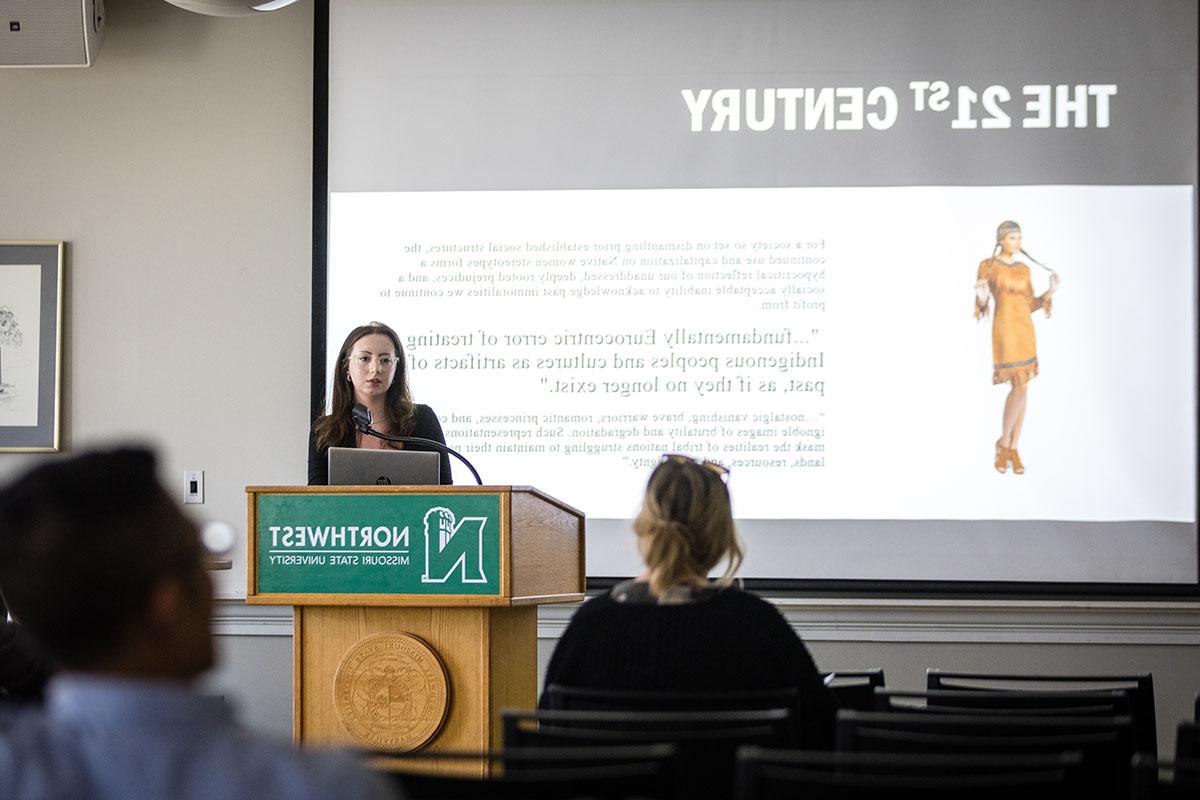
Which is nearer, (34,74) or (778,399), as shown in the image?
(778,399)

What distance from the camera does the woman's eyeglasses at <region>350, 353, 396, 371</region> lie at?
13.3 feet

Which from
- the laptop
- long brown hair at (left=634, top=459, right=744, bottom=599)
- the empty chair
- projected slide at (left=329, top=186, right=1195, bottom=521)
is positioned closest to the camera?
the empty chair

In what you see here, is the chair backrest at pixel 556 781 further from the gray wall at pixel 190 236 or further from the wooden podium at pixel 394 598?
the gray wall at pixel 190 236

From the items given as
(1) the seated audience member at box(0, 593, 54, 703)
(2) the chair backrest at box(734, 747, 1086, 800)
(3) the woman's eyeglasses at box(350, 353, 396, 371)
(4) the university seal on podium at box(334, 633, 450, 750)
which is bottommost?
(4) the university seal on podium at box(334, 633, 450, 750)

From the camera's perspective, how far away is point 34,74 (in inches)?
202

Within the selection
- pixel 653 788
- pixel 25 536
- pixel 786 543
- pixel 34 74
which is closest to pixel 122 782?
pixel 25 536

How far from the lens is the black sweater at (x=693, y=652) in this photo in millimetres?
2445

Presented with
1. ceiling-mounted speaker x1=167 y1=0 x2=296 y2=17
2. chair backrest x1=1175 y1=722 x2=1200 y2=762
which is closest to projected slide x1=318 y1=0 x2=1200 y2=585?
ceiling-mounted speaker x1=167 y1=0 x2=296 y2=17

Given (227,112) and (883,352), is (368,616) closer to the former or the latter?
(883,352)

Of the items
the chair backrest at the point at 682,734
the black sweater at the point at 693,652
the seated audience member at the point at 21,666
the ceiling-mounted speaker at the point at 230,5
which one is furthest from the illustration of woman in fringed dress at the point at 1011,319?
the seated audience member at the point at 21,666

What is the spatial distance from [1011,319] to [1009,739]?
10.3 feet

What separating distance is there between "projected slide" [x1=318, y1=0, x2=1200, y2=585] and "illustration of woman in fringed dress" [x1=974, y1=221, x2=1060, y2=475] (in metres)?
0.01

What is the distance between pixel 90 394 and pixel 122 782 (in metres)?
4.31

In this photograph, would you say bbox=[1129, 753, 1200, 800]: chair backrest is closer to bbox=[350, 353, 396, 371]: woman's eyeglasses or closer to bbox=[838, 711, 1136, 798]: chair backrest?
bbox=[838, 711, 1136, 798]: chair backrest
